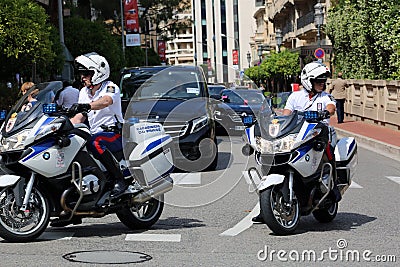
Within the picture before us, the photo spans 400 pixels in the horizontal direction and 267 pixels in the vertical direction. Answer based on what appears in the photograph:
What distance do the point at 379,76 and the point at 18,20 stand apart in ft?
47.5

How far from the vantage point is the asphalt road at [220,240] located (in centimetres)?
753

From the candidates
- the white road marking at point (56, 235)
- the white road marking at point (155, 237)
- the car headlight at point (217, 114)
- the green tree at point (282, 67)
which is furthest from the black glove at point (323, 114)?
the green tree at point (282, 67)

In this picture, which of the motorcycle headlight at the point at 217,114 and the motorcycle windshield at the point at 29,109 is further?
the motorcycle headlight at the point at 217,114

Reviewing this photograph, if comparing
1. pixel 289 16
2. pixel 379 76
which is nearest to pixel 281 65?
pixel 289 16

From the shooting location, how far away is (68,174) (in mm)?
8234

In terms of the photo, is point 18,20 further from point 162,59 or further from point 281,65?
point 162,59

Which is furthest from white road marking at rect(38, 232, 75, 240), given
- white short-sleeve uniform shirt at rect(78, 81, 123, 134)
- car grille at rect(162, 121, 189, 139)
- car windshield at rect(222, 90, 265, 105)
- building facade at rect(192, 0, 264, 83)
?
building facade at rect(192, 0, 264, 83)

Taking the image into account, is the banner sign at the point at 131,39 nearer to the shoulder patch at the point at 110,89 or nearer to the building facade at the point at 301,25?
the building facade at the point at 301,25

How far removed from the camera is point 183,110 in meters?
15.1

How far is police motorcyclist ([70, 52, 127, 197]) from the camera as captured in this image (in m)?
8.59

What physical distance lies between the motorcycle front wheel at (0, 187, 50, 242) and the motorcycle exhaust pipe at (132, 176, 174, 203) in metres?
1.09

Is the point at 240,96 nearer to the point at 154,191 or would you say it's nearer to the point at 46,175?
the point at 154,191

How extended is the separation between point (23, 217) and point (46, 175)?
1.55ft

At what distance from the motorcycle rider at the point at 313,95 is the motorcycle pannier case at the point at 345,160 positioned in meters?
0.26
